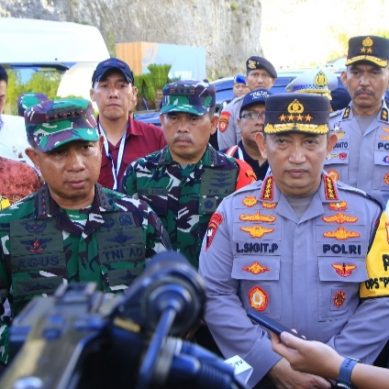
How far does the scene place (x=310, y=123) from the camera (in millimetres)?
2396

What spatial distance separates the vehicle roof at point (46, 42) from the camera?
271 inches

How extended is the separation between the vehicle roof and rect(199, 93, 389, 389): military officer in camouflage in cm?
508

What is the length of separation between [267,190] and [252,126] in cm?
185

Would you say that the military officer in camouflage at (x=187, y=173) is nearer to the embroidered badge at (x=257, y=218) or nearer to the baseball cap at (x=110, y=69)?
the embroidered badge at (x=257, y=218)

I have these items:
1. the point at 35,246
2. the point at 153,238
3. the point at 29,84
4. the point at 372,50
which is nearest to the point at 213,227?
the point at 153,238

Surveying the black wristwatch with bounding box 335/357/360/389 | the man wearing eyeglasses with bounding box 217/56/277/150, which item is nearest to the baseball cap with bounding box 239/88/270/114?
the man wearing eyeglasses with bounding box 217/56/277/150

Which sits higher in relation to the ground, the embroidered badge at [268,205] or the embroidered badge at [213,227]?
the embroidered badge at [268,205]

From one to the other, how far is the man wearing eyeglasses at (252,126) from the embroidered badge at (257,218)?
169 centimetres

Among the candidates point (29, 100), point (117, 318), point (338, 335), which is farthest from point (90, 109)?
point (29, 100)

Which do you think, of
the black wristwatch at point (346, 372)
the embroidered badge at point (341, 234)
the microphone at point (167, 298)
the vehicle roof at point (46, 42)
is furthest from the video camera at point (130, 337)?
the vehicle roof at point (46, 42)

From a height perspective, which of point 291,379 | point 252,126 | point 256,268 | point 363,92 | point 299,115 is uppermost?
point 363,92

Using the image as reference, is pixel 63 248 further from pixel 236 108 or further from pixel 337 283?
pixel 236 108

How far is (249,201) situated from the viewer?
8.15 ft

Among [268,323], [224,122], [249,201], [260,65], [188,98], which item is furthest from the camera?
[260,65]
